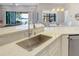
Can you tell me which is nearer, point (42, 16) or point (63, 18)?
point (42, 16)

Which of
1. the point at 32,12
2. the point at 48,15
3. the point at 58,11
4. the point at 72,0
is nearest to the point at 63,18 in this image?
the point at 58,11

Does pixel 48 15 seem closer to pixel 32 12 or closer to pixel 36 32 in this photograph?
pixel 32 12

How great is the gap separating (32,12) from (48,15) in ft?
0.55

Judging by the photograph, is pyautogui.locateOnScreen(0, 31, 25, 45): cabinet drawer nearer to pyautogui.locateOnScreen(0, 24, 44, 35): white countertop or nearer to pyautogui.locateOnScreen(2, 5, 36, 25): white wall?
pyautogui.locateOnScreen(0, 24, 44, 35): white countertop

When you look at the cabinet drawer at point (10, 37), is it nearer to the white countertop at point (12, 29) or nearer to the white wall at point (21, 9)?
the white countertop at point (12, 29)

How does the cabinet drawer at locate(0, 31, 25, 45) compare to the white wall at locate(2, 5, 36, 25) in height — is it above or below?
below

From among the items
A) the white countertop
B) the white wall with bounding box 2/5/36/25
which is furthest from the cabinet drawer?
the white wall with bounding box 2/5/36/25

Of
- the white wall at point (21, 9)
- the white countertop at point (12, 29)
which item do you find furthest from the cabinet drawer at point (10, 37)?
the white wall at point (21, 9)

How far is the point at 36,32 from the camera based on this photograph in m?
1.61

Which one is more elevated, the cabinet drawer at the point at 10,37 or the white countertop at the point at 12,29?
the white countertop at the point at 12,29

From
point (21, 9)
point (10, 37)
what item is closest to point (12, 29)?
point (10, 37)

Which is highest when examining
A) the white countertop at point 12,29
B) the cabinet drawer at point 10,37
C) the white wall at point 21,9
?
the white wall at point 21,9

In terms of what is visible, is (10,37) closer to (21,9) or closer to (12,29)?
(12,29)

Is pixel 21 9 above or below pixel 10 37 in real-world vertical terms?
above
